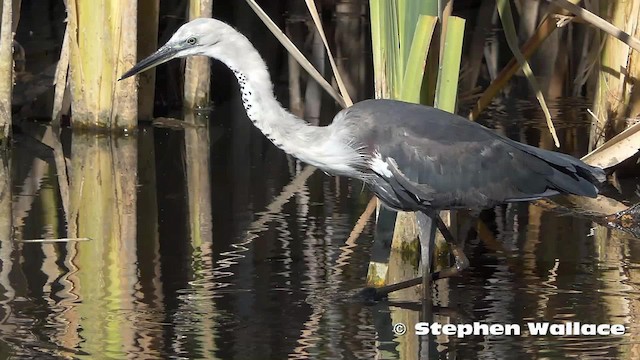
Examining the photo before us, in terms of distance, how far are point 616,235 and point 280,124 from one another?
6.82 feet

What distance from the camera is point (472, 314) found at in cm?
494

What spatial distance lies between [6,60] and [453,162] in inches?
136

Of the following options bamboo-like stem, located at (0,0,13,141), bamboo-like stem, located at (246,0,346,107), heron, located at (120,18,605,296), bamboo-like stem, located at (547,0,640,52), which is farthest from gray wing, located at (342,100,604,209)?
bamboo-like stem, located at (0,0,13,141)

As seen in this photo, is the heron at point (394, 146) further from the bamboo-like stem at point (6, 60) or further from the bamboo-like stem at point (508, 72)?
the bamboo-like stem at point (6, 60)

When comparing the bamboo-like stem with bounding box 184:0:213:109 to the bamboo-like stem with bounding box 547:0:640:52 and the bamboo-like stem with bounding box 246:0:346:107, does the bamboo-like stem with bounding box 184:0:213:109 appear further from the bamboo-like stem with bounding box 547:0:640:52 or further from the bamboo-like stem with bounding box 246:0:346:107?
the bamboo-like stem with bounding box 547:0:640:52

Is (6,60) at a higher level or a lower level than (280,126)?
higher

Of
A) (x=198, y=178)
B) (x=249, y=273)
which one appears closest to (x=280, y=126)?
(x=249, y=273)

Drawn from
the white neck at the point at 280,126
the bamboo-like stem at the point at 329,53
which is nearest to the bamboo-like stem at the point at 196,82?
the bamboo-like stem at the point at 329,53

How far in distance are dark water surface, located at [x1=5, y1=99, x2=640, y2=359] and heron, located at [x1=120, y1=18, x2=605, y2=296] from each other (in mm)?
429

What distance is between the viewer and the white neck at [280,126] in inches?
193

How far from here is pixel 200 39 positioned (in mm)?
4930

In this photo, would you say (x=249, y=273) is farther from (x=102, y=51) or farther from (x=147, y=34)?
(x=147, y=34)

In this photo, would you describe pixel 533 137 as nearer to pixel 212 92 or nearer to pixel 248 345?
pixel 212 92

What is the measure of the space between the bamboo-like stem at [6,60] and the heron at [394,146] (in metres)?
2.61
